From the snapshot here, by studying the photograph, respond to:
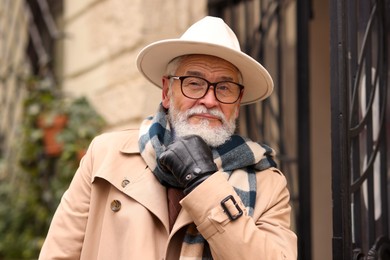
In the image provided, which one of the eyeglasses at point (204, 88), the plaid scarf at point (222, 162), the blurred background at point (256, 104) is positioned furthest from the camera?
the blurred background at point (256, 104)

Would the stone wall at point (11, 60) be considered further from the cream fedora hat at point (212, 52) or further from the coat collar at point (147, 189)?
the coat collar at point (147, 189)

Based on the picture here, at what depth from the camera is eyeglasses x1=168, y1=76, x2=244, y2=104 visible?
2686 millimetres

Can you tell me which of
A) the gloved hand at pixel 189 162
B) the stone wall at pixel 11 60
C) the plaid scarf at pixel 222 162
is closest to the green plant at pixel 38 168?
the stone wall at pixel 11 60

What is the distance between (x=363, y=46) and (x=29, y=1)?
4849 mm

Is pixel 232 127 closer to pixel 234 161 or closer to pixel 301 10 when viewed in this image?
pixel 234 161

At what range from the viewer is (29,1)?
7.32 metres

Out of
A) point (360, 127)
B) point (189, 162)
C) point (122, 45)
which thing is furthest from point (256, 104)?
point (189, 162)

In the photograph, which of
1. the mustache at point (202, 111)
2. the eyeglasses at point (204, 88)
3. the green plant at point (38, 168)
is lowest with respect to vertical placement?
the green plant at point (38, 168)

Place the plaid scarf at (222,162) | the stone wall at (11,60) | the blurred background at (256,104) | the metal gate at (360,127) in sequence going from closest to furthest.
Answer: the plaid scarf at (222,162)
the metal gate at (360,127)
the blurred background at (256,104)
the stone wall at (11,60)

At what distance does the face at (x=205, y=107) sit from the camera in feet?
8.72

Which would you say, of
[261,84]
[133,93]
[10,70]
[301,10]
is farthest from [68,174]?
[261,84]

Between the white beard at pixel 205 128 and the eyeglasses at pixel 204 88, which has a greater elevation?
the eyeglasses at pixel 204 88

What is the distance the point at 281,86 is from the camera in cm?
450

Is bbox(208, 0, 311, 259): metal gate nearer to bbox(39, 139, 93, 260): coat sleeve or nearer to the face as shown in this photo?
the face
